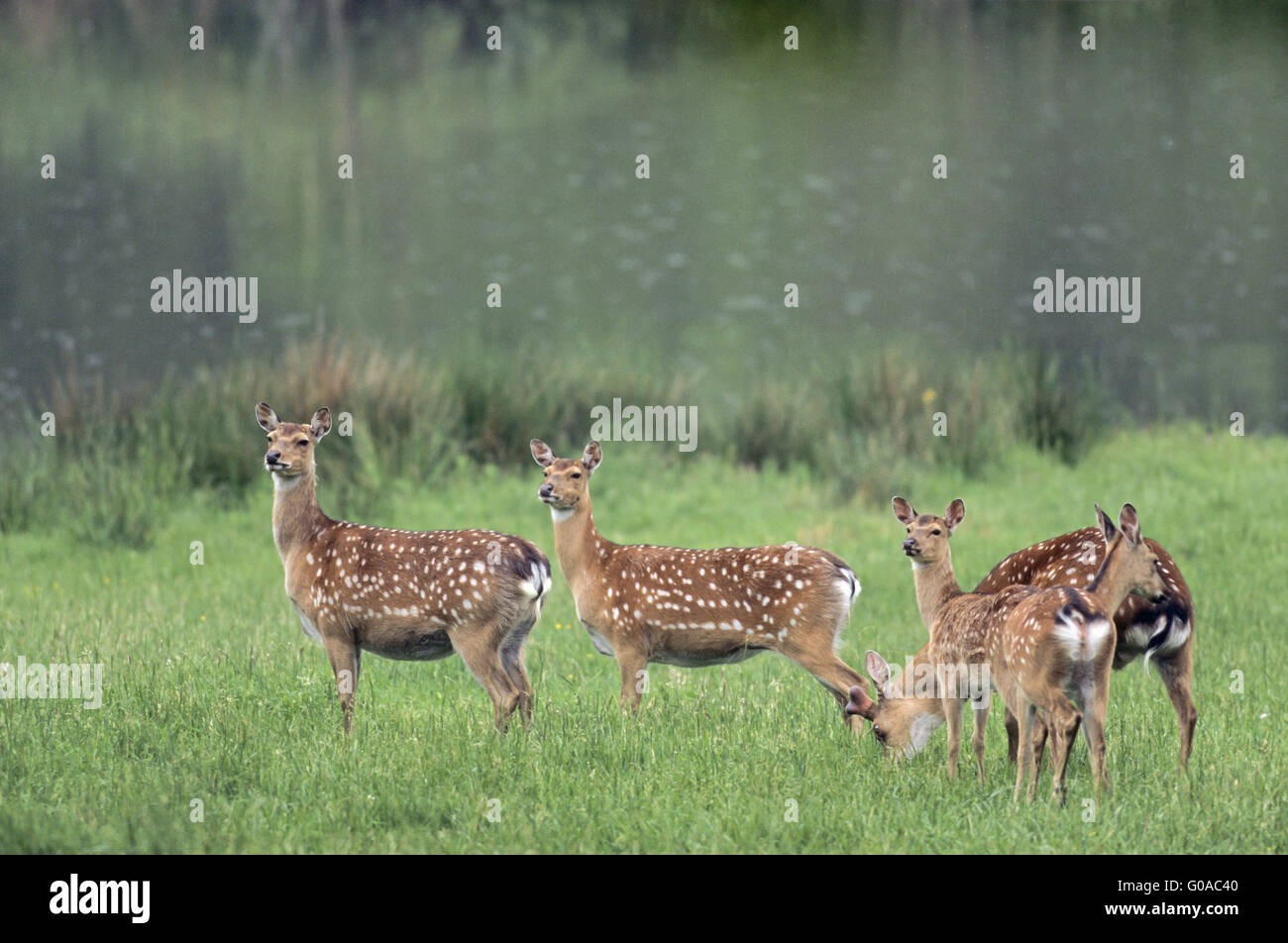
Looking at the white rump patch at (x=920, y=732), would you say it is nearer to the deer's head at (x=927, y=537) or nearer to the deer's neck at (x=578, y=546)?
the deer's head at (x=927, y=537)

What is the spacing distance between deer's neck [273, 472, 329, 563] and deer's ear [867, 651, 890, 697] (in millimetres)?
2966

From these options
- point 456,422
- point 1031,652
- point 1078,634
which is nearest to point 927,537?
point 1031,652

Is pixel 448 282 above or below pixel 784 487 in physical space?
above

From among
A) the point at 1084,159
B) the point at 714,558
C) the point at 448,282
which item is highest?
the point at 1084,159

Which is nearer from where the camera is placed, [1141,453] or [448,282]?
[1141,453]

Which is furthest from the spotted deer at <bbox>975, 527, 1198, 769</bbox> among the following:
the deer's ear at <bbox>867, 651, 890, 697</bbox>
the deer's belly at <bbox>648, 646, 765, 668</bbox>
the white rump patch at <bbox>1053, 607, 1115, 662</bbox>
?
the deer's belly at <bbox>648, 646, 765, 668</bbox>

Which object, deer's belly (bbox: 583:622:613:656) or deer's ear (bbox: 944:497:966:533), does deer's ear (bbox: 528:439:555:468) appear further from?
deer's ear (bbox: 944:497:966:533)

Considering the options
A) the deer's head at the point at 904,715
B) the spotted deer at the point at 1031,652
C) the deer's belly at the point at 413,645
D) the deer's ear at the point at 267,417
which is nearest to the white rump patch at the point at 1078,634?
the spotted deer at the point at 1031,652

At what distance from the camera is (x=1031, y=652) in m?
6.95

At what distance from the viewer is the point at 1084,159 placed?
2383 centimetres

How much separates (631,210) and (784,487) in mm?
8035

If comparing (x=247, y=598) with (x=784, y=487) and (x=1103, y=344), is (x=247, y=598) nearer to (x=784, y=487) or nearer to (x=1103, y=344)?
(x=784, y=487)

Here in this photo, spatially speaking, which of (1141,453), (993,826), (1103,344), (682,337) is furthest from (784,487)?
(993,826)

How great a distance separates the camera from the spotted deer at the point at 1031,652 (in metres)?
6.90
